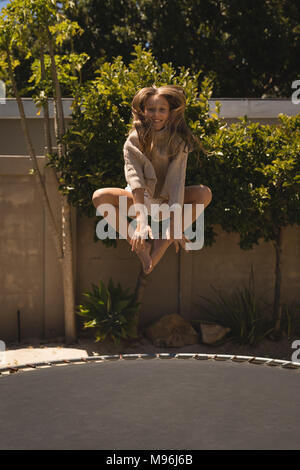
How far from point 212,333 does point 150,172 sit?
3959 mm

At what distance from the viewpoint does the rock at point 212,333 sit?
6.89 m

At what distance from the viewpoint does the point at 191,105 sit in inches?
255

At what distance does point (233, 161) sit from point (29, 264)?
3036 millimetres

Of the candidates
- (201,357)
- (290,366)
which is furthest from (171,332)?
(290,366)

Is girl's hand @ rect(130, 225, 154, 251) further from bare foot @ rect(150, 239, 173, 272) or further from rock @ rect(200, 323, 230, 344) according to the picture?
rock @ rect(200, 323, 230, 344)

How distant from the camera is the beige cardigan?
339 centimetres

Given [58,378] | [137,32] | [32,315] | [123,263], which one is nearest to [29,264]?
[32,315]

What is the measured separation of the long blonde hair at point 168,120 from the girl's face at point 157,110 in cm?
3

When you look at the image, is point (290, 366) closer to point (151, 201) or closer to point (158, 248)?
point (158, 248)

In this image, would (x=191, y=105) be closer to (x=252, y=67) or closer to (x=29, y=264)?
(x=29, y=264)

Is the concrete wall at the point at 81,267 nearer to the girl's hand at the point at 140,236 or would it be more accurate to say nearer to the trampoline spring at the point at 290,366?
the trampoline spring at the point at 290,366

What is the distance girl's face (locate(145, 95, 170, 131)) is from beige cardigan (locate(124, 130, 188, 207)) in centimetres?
8

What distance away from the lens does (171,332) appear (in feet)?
23.0

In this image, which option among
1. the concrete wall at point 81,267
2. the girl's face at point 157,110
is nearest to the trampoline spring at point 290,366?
the girl's face at point 157,110
